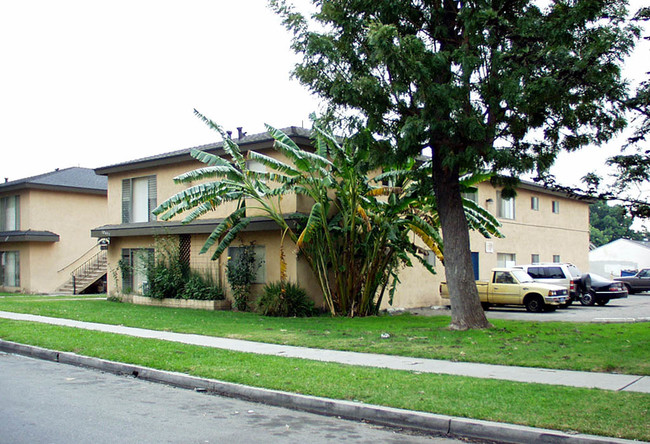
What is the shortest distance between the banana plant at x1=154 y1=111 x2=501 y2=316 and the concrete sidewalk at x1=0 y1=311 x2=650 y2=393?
18.1ft

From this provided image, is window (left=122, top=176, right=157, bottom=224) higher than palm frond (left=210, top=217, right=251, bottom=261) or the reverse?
higher

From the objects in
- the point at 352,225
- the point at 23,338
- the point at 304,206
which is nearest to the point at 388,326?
the point at 352,225

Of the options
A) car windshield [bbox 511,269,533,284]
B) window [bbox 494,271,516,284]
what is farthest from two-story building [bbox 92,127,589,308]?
car windshield [bbox 511,269,533,284]

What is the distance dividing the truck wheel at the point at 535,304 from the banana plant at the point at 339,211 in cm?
463

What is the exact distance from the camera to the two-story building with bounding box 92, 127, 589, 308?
834 inches

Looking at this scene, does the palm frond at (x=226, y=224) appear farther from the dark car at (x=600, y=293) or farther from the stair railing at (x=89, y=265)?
the stair railing at (x=89, y=265)

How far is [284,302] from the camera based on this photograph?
1928 centimetres

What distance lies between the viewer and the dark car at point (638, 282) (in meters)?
38.8

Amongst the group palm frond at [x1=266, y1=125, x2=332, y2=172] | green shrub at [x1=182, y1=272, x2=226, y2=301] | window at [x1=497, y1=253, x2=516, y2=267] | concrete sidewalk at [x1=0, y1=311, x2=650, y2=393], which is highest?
palm frond at [x1=266, y1=125, x2=332, y2=172]

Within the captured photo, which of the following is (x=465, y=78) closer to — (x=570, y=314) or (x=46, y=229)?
(x=570, y=314)

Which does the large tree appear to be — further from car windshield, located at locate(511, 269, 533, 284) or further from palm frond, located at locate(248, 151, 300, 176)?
car windshield, located at locate(511, 269, 533, 284)

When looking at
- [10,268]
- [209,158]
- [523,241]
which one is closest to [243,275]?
[209,158]

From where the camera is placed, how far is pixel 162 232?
2456 centimetres

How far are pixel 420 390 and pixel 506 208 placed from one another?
82.5ft
